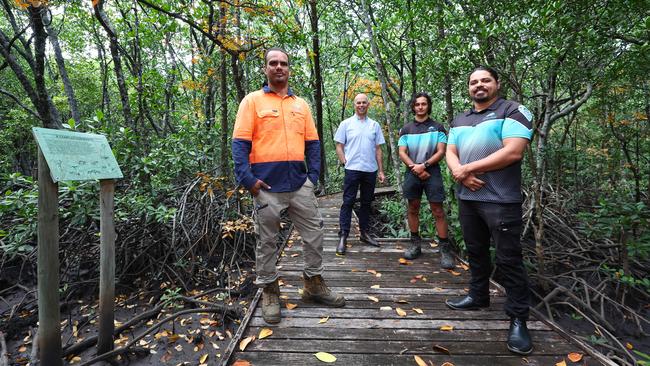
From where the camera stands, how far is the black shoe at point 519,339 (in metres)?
2.27

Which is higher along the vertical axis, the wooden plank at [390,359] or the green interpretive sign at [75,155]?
the green interpretive sign at [75,155]

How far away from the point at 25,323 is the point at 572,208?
10.4 m

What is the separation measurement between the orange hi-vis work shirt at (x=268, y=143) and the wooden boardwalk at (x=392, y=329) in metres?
1.21

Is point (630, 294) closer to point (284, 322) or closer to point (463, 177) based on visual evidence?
point (463, 177)

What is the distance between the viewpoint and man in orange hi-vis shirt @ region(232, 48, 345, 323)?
266 centimetres

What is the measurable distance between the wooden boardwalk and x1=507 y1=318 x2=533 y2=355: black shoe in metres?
0.05

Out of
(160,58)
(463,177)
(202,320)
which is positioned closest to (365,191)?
(463,177)

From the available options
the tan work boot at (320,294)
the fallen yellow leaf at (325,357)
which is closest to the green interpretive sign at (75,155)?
the tan work boot at (320,294)

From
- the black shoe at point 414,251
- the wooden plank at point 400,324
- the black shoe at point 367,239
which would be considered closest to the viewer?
the wooden plank at point 400,324

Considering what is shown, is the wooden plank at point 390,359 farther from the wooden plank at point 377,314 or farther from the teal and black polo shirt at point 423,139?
the teal and black polo shirt at point 423,139

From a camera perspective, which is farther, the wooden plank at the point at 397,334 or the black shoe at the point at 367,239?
the black shoe at the point at 367,239

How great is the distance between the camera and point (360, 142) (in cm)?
446

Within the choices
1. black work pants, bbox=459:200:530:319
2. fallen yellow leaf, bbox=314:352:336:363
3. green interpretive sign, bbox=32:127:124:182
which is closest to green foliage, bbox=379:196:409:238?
black work pants, bbox=459:200:530:319

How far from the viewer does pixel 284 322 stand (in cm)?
272
